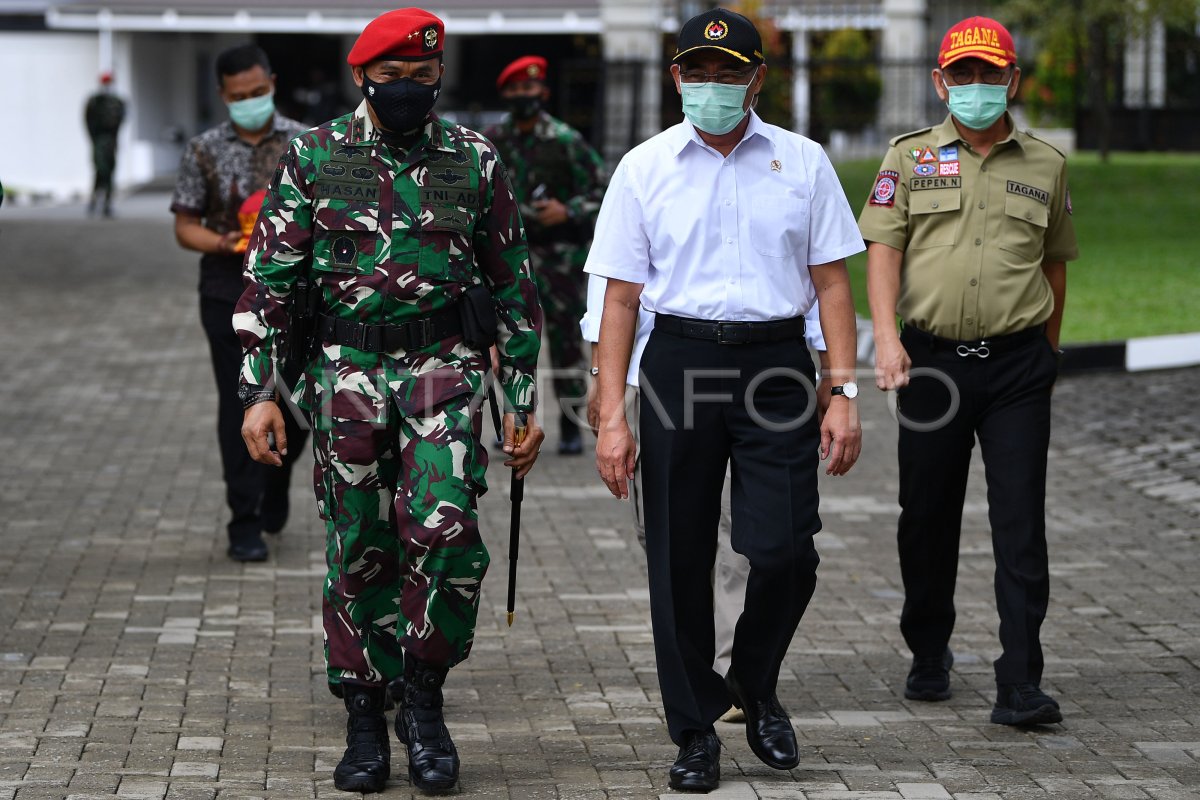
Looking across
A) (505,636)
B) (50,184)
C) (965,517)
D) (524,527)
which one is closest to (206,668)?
(505,636)

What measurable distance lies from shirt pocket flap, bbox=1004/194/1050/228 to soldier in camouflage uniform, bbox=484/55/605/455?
4500 mm

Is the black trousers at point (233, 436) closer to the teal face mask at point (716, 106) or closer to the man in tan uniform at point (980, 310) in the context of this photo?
the man in tan uniform at point (980, 310)

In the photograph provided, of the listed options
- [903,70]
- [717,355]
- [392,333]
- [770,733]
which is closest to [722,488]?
[717,355]

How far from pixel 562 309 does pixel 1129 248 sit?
29.7 feet

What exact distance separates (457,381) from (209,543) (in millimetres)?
3677

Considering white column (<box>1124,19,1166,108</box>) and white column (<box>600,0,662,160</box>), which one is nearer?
white column (<box>600,0,662,160</box>)

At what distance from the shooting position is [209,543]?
8.17 m

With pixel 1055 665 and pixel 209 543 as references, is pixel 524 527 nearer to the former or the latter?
pixel 209 543

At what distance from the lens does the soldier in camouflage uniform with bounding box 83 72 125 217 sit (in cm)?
2614

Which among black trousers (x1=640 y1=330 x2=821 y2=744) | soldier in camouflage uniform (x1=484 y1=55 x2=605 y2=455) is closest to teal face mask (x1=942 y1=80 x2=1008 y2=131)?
black trousers (x1=640 y1=330 x2=821 y2=744)

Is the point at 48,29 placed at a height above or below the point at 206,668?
above

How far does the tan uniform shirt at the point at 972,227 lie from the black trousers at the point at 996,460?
0.35 ft

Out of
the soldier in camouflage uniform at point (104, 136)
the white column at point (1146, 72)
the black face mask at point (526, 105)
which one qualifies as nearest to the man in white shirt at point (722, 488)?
the black face mask at point (526, 105)

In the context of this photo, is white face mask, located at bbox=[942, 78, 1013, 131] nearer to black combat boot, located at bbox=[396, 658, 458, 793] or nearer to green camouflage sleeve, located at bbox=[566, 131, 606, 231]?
black combat boot, located at bbox=[396, 658, 458, 793]
